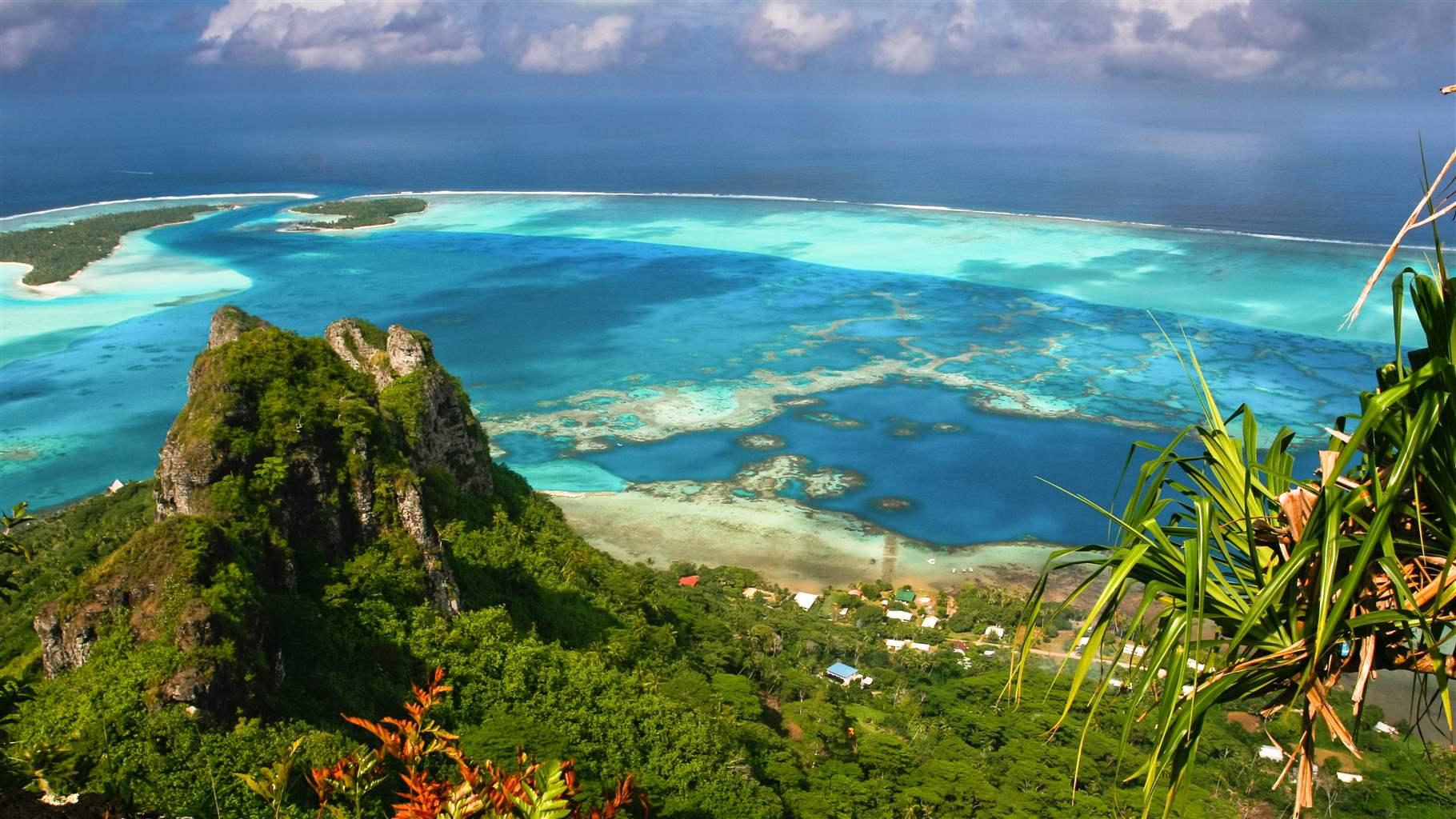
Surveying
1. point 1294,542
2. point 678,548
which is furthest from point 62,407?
point 1294,542

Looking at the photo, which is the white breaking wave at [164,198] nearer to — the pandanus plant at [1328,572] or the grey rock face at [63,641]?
the grey rock face at [63,641]

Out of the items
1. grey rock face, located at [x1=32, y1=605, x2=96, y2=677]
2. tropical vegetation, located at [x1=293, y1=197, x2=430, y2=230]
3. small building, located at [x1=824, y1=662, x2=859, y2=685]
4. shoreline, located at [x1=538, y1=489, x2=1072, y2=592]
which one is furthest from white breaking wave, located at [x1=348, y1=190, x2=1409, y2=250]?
grey rock face, located at [x1=32, y1=605, x2=96, y2=677]

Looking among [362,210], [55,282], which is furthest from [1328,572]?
[362,210]

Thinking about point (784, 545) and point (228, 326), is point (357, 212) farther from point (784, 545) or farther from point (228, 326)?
point (228, 326)

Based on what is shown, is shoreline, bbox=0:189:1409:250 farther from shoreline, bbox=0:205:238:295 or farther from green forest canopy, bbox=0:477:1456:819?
green forest canopy, bbox=0:477:1456:819

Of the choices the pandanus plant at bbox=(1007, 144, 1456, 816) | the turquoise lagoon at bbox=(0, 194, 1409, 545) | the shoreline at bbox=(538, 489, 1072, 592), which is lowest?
the shoreline at bbox=(538, 489, 1072, 592)

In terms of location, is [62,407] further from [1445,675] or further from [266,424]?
[1445,675]
